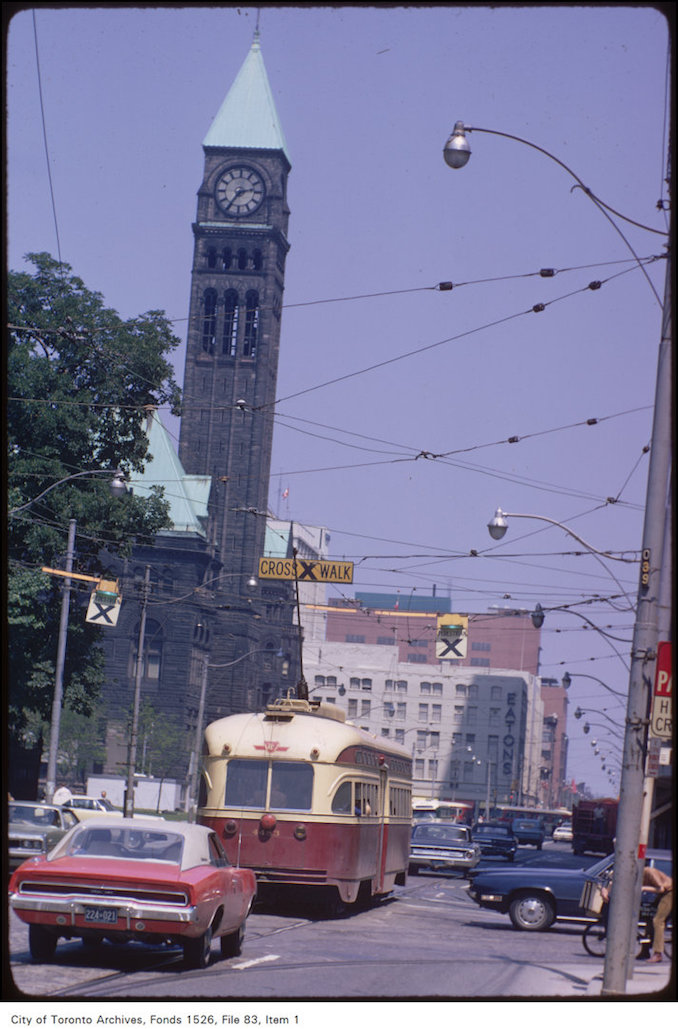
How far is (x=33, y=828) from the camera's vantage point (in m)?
26.0

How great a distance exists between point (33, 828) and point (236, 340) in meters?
83.8

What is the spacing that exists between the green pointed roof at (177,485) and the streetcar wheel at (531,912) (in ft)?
236

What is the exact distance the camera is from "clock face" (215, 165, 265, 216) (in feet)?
359

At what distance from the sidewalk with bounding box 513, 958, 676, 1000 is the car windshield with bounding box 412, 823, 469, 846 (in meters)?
21.8

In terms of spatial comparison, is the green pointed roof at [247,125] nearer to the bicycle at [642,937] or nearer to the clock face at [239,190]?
the clock face at [239,190]

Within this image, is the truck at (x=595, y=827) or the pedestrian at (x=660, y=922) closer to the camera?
the pedestrian at (x=660, y=922)

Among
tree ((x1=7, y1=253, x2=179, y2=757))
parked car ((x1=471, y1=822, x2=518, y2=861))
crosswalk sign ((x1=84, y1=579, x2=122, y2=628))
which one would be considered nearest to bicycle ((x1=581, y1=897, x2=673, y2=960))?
crosswalk sign ((x1=84, y1=579, x2=122, y2=628))

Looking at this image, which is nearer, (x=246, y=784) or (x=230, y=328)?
(x=246, y=784)

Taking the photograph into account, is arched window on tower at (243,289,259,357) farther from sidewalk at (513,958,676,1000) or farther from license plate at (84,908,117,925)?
license plate at (84,908,117,925)

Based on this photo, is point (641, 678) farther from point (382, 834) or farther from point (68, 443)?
point (68, 443)

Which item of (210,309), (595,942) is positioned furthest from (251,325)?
(595,942)

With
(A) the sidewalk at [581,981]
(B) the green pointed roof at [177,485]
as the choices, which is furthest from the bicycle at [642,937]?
(B) the green pointed roof at [177,485]

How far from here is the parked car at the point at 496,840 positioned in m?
46.6

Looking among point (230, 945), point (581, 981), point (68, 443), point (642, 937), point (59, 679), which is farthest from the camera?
point (68, 443)
